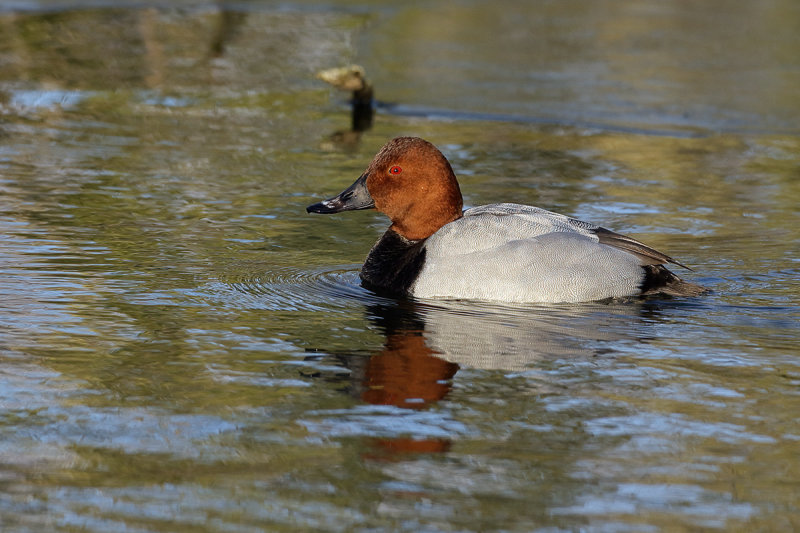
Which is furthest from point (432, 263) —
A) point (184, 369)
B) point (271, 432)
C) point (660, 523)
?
point (660, 523)

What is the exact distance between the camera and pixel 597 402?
525 cm

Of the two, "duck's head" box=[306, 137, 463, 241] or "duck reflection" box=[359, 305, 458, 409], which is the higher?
"duck's head" box=[306, 137, 463, 241]

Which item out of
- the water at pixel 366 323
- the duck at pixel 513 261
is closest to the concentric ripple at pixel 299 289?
the water at pixel 366 323

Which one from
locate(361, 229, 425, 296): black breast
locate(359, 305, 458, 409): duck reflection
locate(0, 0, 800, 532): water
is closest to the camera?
locate(0, 0, 800, 532): water

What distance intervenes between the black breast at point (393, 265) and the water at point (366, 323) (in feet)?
0.69

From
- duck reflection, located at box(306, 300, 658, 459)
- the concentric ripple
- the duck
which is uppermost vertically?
the duck

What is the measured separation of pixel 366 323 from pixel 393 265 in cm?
88

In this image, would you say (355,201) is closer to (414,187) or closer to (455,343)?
(414,187)

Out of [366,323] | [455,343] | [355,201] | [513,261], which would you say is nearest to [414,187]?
[355,201]

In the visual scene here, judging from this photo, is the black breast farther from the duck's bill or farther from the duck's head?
the duck's bill

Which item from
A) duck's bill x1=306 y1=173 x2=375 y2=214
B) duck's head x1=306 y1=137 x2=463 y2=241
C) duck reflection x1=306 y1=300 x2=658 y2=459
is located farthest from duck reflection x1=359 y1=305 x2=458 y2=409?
duck's bill x1=306 y1=173 x2=375 y2=214

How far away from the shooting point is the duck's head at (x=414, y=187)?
7668 mm

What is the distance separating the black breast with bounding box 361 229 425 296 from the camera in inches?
289

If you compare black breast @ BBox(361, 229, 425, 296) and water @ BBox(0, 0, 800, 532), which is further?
black breast @ BBox(361, 229, 425, 296)
